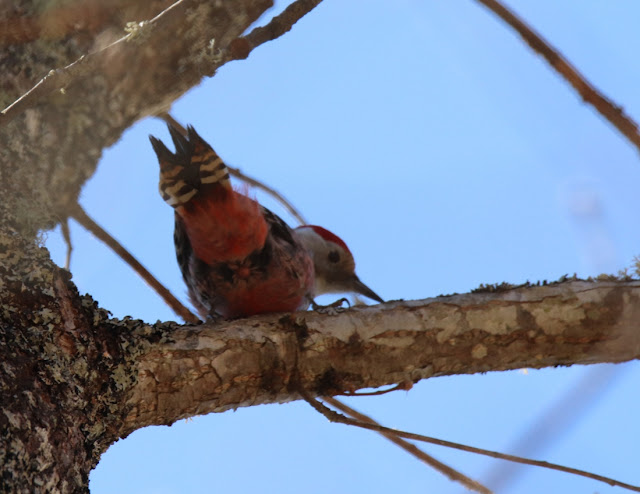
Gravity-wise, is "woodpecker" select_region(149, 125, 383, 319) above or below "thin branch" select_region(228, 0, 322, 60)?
above

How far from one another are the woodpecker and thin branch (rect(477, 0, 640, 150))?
1072 mm

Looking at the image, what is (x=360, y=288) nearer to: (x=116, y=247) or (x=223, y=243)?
(x=223, y=243)

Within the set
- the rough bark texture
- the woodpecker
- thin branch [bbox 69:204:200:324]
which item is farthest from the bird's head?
the rough bark texture

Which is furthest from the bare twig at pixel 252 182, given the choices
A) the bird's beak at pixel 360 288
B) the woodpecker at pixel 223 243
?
the bird's beak at pixel 360 288

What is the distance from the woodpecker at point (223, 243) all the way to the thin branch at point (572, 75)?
1072 mm

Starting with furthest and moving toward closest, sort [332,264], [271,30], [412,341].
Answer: [332,264]
[412,341]
[271,30]

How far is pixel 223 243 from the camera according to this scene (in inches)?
114

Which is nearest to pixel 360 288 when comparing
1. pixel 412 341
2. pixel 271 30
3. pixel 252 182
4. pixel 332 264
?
pixel 332 264

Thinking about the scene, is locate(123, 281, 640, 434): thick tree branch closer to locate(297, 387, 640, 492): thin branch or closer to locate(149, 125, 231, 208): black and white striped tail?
locate(297, 387, 640, 492): thin branch

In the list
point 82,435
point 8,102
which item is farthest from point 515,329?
point 8,102

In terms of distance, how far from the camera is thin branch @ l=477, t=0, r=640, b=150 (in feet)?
5.94

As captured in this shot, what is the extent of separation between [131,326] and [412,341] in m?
0.81

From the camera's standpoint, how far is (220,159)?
2.67m

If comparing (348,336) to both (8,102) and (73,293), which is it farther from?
(8,102)
